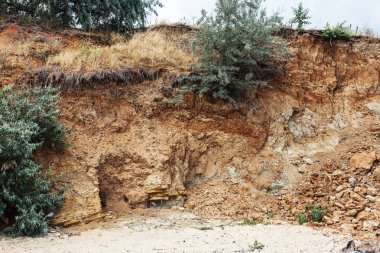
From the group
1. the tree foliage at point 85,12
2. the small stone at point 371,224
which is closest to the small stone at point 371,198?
the small stone at point 371,224

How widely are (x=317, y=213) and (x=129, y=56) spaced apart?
6584mm

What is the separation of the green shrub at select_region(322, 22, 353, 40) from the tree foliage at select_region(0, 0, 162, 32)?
6.13 meters

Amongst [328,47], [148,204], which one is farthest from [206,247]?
[328,47]

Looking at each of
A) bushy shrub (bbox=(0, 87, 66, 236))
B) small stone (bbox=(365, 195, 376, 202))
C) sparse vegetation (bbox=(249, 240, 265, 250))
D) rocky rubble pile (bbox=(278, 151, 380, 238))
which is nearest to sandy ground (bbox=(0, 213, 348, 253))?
sparse vegetation (bbox=(249, 240, 265, 250))

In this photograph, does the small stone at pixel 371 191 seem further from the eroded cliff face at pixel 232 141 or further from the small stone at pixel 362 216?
the small stone at pixel 362 216

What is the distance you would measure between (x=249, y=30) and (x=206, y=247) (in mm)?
6542

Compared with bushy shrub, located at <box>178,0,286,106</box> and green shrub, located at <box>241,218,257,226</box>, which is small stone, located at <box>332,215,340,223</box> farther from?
bushy shrub, located at <box>178,0,286,106</box>

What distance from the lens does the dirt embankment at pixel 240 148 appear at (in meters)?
10.5

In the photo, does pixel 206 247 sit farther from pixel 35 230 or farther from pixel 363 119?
pixel 363 119

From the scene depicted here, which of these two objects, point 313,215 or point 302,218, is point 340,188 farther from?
point 302,218

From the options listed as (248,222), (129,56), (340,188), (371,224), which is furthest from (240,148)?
(129,56)

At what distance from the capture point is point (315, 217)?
10.1 m

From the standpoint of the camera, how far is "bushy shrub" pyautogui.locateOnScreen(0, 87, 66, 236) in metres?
8.39

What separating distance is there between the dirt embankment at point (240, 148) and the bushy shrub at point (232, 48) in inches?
20.5
